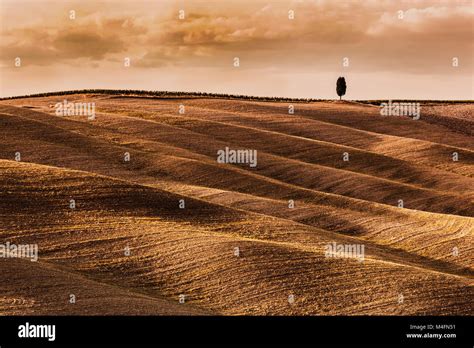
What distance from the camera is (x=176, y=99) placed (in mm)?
97812

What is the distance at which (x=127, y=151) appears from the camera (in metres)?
57.0

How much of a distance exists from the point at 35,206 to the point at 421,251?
55.4 ft

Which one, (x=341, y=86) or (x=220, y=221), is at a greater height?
(x=341, y=86)

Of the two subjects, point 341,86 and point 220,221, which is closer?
point 220,221

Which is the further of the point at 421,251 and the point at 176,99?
the point at 176,99

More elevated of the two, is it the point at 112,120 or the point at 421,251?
the point at 112,120

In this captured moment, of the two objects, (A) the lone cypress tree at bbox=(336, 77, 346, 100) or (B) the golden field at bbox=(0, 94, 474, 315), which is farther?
(A) the lone cypress tree at bbox=(336, 77, 346, 100)

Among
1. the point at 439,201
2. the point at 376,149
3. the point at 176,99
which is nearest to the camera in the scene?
the point at 439,201

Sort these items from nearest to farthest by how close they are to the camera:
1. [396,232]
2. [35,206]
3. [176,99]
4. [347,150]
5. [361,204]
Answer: [35,206] < [396,232] < [361,204] < [347,150] < [176,99]

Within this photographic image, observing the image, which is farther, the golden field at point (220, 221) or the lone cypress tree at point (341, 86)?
the lone cypress tree at point (341, 86)

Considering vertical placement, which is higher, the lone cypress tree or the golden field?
the lone cypress tree

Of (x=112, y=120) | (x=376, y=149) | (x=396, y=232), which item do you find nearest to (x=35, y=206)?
(x=396, y=232)

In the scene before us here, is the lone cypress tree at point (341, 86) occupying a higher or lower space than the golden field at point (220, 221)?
higher
